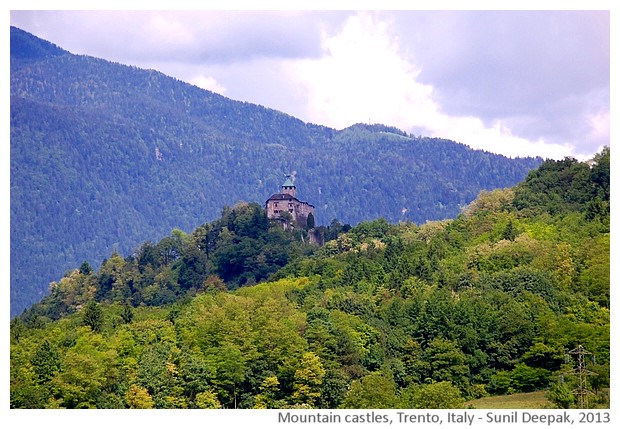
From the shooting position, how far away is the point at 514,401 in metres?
67.6

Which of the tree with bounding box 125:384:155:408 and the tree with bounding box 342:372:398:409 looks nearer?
the tree with bounding box 342:372:398:409

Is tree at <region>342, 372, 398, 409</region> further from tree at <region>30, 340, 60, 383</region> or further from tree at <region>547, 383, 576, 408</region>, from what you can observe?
tree at <region>30, 340, 60, 383</region>

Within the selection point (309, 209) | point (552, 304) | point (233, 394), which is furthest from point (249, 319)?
point (309, 209)

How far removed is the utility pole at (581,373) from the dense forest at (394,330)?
1.21 ft

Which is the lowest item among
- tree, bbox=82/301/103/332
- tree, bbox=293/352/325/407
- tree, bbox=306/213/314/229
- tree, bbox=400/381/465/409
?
tree, bbox=400/381/465/409

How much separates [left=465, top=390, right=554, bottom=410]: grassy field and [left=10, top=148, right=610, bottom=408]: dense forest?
1365 millimetres

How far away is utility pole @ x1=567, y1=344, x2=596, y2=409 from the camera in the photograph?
196ft

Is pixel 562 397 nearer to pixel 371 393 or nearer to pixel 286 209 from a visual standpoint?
pixel 371 393

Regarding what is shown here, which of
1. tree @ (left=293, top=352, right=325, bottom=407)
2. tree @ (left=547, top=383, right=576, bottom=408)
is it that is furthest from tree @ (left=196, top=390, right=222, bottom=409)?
tree @ (left=547, top=383, right=576, bottom=408)

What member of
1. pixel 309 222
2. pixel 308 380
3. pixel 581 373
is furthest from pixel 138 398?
pixel 309 222

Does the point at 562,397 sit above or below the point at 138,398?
below

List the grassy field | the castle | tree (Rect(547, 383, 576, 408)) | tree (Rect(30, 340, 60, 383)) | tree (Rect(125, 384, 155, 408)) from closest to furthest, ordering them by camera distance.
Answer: tree (Rect(547, 383, 576, 408)) < the grassy field < tree (Rect(125, 384, 155, 408)) < tree (Rect(30, 340, 60, 383)) < the castle

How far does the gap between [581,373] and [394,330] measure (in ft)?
68.1

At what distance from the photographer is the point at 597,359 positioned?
7244 cm
